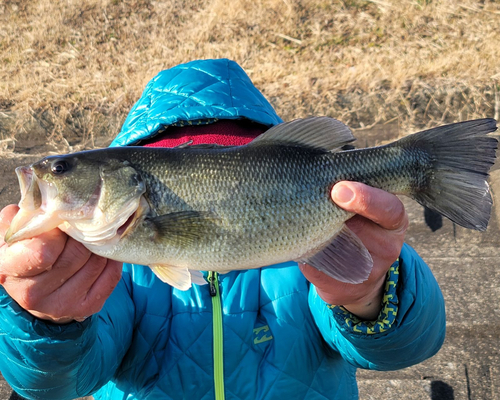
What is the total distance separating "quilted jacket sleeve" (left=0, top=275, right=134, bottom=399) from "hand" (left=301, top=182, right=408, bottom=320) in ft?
2.80

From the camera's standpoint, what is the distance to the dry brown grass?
4.55 metres

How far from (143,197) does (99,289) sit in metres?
0.35

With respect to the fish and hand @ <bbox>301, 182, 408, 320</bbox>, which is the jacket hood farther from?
hand @ <bbox>301, 182, 408, 320</bbox>

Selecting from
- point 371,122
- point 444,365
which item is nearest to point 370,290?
point 444,365

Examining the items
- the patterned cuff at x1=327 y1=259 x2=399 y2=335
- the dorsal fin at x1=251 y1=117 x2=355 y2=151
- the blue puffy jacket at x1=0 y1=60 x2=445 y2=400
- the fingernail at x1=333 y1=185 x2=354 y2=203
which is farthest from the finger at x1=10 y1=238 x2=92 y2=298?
the patterned cuff at x1=327 y1=259 x2=399 y2=335

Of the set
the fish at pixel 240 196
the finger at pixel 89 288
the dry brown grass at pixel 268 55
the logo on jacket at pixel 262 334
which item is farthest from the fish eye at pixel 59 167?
the dry brown grass at pixel 268 55

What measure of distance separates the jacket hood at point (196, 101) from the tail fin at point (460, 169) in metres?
1.01

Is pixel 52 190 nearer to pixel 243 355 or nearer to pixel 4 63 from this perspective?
pixel 243 355

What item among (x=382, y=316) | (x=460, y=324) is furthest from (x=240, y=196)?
(x=460, y=324)

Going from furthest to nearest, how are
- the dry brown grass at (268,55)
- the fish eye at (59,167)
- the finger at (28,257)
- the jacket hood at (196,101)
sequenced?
the dry brown grass at (268,55)
the jacket hood at (196,101)
the fish eye at (59,167)
the finger at (28,257)

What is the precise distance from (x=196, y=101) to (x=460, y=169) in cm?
142

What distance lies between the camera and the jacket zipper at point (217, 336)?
1979 millimetres

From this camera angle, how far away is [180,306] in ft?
6.86

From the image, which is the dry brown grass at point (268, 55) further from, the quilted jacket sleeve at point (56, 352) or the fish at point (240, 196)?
the quilted jacket sleeve at point (56, 352)
